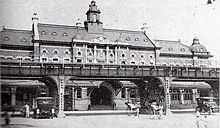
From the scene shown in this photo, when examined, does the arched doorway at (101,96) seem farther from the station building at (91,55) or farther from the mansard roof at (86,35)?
the mansard roof at (86,35)

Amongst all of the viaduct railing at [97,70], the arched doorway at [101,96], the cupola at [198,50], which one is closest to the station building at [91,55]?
the arched doorway at [101,96]

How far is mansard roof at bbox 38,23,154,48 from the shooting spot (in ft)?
Result: 99.4

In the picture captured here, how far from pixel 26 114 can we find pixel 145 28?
2303 cm

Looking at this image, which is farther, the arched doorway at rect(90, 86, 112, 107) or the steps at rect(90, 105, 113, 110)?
the arched doorway at rect(90, 86, 112, 107)

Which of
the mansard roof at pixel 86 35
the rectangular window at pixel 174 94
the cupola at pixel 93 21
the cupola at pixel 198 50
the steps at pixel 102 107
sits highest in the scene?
the cupola at pixel 93 21

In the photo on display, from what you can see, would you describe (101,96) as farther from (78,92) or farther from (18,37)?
(18,37)

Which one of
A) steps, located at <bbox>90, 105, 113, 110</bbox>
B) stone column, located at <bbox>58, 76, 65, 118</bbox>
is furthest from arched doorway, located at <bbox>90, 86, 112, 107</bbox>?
stone column, located at <bbox>58, 76, 65, 118</bbox>

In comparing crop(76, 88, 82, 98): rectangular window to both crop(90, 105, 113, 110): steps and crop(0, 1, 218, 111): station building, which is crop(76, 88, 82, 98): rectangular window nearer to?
crop(0, 1, 218, 111): station building

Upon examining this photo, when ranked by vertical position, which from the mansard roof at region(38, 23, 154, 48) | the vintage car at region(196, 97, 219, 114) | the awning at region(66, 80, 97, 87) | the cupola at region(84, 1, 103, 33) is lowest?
the vintage car at region(196, 97, 219, 114)

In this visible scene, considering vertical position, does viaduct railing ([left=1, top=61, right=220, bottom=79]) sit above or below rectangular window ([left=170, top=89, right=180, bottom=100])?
above

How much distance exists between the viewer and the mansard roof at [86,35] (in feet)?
99.4

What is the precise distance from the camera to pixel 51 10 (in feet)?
37.5

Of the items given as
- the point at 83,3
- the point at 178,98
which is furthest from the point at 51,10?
the point at 178,98

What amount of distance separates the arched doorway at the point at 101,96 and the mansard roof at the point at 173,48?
9063 millimetres
